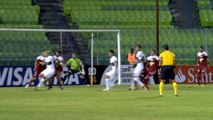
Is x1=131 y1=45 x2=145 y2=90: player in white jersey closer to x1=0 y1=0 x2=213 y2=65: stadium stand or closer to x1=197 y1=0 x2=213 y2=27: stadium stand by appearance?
x1=0 y1=0 x2=213 y2=65: stadium stand

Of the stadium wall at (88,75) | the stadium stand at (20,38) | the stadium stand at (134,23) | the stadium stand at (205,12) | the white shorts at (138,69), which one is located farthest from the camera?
the stadium stand at (205,12)

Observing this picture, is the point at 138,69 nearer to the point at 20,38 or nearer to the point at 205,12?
the point at 20,38

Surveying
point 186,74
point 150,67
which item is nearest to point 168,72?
point 150,67


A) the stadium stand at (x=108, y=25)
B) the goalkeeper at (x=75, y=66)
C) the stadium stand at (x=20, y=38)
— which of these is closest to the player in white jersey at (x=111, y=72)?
the goalkeeper at (x=75, y=66)

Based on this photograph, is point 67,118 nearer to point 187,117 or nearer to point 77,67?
point 187,117

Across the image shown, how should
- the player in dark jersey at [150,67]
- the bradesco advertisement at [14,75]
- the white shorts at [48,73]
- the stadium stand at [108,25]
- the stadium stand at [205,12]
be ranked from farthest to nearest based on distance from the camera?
the stadium stand at [205,12]
the stadium stand at [108,25]
the bradesco advertisement at [14,75]
the player in dark jersey at [150,67]
the white shorts at [48,73]

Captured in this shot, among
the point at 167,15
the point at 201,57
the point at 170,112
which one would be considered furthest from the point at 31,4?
the point at 170,112

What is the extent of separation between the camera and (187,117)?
51.8ft

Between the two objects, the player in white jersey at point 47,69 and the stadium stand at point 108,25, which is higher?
the stadium stand at point 108,25

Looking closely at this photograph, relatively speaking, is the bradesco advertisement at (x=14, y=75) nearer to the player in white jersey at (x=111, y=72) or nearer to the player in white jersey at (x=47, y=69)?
the player in white jersey at (x=47, y=69)

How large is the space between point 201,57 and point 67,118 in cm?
2239

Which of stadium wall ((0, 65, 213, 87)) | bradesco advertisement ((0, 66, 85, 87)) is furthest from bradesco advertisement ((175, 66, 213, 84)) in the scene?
bradesco advertisement ((0, 66, 85, 87))

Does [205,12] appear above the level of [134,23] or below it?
above

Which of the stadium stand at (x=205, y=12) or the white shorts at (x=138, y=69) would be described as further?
the stadium stand at (x=205, y=12)
